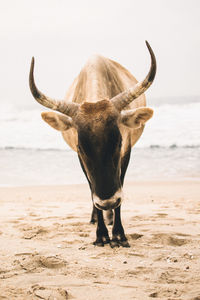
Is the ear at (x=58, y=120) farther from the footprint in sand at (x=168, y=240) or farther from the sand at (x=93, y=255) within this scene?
the footprint in sand at (x=168, y=240)

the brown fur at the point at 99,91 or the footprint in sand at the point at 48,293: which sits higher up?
the brown fur at the point at 99,91

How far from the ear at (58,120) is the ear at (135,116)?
24.5 inches

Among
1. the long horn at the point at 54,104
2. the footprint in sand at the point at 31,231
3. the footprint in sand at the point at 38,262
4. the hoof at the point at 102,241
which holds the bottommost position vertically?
the footprint in sand at the point at 31,231

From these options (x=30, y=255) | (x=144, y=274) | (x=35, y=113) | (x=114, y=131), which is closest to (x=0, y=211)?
(x=30, y=255)

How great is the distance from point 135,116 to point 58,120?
0.87m

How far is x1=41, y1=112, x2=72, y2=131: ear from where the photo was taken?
4.59m

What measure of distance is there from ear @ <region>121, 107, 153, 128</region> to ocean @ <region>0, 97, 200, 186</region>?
7893 mm

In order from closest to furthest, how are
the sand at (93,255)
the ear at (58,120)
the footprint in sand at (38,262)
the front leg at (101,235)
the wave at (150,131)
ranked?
the sand at (93,255) < the footprint in sand at (38,262) < the ear at (58,120) < the front leg at (101,235) < the wave at (150,131)

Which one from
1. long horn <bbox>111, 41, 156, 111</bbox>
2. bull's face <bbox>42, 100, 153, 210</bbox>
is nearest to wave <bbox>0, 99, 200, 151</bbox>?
long horn <bbox>111, 41, 156, 111</bbox>

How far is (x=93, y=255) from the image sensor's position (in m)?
4.14

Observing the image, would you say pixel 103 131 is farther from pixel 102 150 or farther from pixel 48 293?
pixel 48 293

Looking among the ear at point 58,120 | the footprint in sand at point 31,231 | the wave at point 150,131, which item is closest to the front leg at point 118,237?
the footprint in sand at point 31,231

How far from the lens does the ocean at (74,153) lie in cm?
1322

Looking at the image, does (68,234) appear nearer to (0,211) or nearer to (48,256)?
(48,256)
